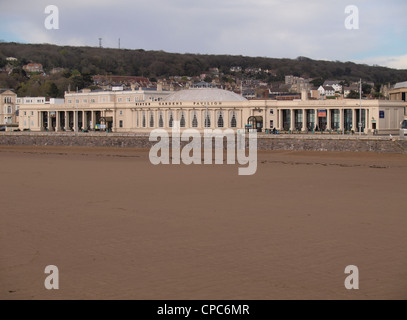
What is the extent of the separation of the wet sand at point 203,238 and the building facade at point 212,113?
169 feet

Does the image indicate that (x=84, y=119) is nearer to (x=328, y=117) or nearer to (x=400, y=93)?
(x=328, y=117)

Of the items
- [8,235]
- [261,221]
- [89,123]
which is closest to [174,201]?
[261,221]

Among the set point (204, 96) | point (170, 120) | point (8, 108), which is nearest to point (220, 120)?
point (204, 96)

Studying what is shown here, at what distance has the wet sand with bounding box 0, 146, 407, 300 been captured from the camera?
486 inches

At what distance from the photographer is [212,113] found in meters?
90.8

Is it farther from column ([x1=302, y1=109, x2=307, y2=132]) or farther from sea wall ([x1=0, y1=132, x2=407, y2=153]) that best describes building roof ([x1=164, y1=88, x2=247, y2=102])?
sea wall ([x1=0, y1=132, x2=407, y2=153])

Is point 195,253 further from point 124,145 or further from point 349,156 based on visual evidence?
point 124,145

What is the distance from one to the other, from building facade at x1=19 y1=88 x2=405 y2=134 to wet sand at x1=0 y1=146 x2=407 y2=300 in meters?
51.6

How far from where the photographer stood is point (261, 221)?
1934 centimetres

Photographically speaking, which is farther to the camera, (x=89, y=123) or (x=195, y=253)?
(x=89, y=123)

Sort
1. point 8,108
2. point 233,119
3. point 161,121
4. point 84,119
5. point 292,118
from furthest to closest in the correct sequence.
→ point 8,108 < point 84,119 < point 161,121 < point 233,119 < point 292,118

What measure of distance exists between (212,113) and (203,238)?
74.5m

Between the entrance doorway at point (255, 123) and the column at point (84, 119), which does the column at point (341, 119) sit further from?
the column at point (84, 119)

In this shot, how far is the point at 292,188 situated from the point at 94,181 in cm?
1003
